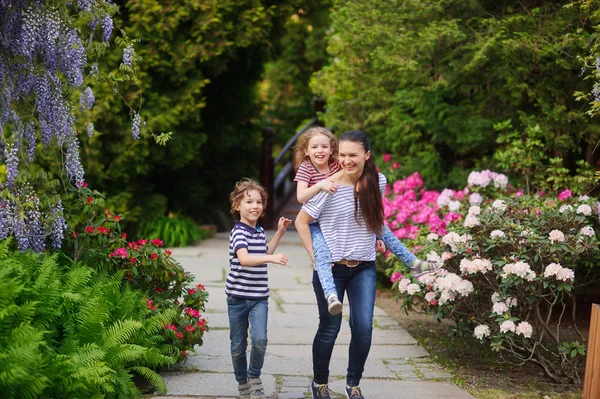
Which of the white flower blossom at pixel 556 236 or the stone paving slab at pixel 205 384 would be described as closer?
the stone paving slab at pixel 205 384

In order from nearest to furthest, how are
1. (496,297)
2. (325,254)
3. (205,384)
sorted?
1. (325,254)
2. (205,384)
3. (496,297)

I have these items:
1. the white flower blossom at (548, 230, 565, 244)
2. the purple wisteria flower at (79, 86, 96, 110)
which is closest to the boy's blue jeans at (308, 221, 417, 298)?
the white flower blossom at (548, 230, 565, 244)

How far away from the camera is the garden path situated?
5008 mm

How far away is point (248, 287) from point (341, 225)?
2.07ft

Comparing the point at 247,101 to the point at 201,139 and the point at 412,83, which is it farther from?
the point at 412,83

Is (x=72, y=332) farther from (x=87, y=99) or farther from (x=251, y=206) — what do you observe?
(x=87, y=99)

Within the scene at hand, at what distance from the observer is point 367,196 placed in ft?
14.6

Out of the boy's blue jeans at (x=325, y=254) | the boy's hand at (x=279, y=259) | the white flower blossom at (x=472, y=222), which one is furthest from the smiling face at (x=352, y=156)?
the white flower blossom at (x=472, y=222)

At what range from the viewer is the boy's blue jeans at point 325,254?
427cm

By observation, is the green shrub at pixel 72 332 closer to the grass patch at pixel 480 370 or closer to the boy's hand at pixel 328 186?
the boy's hand at pixel 328 186

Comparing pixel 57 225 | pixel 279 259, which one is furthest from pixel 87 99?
pixel 279 259

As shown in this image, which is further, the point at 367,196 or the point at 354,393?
the point at 354,393

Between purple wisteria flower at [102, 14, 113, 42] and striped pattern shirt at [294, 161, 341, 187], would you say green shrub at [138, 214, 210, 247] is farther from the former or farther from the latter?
striped pattern shirt at [294, 161, 341, 187]

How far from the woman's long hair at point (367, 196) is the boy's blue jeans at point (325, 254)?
5.8 inches
